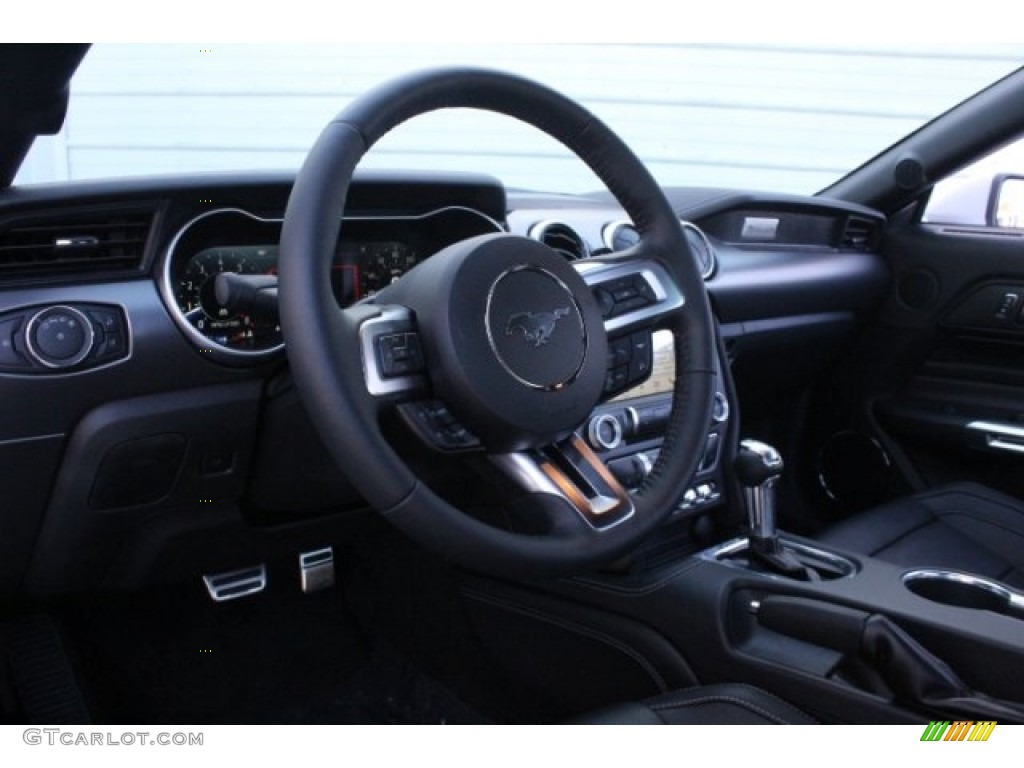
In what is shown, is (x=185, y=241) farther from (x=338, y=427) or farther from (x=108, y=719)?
(x=108, y=719)

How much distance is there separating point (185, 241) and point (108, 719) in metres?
0.91

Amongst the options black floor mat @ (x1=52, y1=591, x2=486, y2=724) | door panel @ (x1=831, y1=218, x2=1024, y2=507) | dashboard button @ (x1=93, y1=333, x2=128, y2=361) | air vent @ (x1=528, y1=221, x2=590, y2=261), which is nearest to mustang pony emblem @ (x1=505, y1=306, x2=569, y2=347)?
dashboard button @ (x1=93, y1=333, x2=128, y2=361)

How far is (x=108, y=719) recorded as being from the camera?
6.07ft

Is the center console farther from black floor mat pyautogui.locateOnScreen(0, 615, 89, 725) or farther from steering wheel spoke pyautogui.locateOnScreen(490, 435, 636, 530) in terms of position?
black floor mat pyautogui.locateOnScreen(0, 615, 89, 725)

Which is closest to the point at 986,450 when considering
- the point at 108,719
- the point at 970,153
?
the point at 970,153

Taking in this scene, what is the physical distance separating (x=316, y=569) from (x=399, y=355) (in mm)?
988

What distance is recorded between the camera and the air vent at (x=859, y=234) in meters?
2.63

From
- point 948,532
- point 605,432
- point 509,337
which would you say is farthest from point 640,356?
point 948,532

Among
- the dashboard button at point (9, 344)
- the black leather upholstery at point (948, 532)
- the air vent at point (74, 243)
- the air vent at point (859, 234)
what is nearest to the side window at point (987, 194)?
the air vent at point (859, 234)

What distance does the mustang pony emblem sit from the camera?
3.99ft

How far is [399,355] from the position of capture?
1146mm

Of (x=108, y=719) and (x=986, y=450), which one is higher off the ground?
(x=986, y=450)

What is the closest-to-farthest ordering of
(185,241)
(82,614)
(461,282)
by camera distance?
(461,282) → (185,241) → (82,614)

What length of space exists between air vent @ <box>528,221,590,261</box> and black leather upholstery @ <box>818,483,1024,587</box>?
2.34 feet
